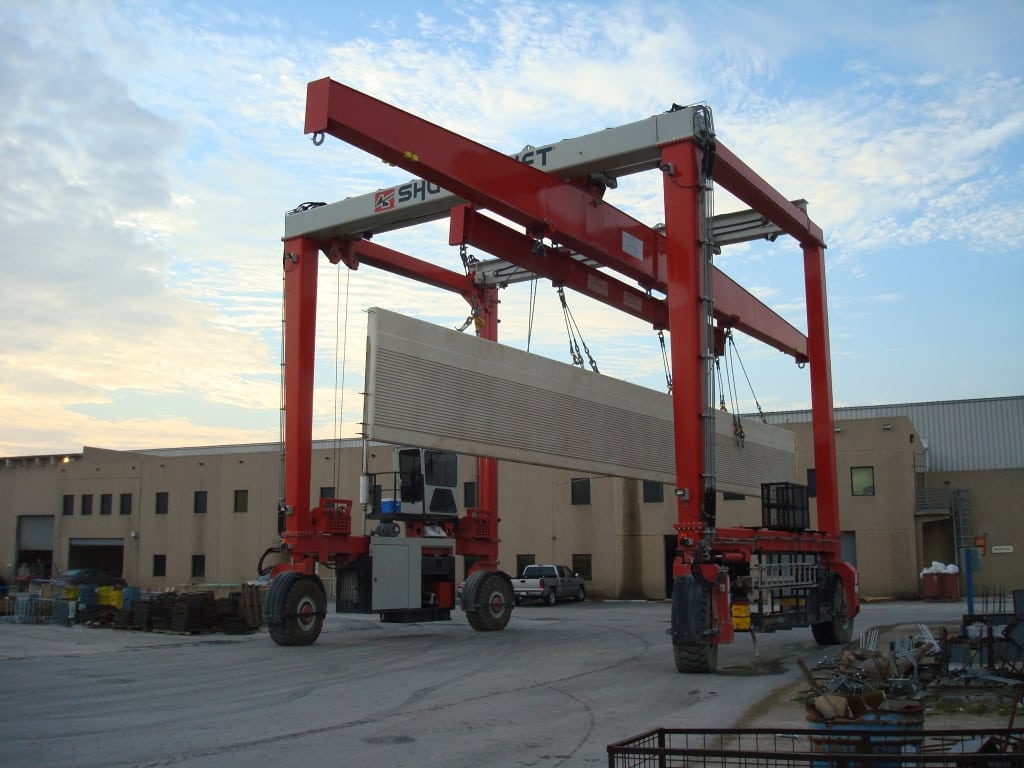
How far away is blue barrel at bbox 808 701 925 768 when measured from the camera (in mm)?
5318

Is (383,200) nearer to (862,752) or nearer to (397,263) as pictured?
(397,263)

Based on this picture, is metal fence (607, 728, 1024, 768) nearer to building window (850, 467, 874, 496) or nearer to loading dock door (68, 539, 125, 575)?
building window (850, 467, 874, 496)

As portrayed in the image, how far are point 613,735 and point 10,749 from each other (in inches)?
215

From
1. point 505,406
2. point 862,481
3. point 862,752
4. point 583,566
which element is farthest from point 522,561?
point 862,752

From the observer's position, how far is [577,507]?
133 feet

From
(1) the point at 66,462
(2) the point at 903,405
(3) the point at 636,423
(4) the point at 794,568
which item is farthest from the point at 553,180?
(1) the point at 66,462

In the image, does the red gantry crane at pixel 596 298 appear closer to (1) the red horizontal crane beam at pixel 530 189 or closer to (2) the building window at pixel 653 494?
(1) the red horizontal crane beam at pixel 530 189

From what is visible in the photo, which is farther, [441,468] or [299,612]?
[441,468]

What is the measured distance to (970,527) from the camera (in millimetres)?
37094

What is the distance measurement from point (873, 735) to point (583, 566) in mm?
35076

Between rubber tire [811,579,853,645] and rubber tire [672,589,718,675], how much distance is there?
17.9 ft

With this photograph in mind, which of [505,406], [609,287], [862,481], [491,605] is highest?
[609,287]

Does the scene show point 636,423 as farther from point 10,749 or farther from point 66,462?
point 66,462

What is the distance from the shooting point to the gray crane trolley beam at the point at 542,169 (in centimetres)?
1544
